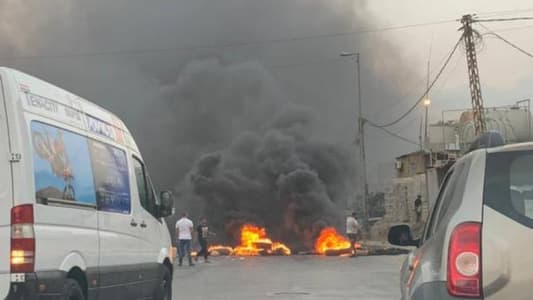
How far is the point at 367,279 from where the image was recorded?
52.3ft

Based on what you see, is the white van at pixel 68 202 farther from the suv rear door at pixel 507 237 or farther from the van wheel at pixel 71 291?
the suv rear door at pixel 507 237

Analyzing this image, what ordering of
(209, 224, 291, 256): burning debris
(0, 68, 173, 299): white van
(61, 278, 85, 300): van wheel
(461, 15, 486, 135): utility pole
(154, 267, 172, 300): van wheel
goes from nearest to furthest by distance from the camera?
(0, 68, 173, 299): white van < (61, 278, 85, 300): van wheel < (154, 267, 172, 300): van wheel < (209, 224, 291, 256): burning debris < (461, 15, 486, 135): utility pole

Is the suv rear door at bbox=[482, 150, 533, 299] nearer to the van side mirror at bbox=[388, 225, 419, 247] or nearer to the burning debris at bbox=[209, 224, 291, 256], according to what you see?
the van side mirror at bbox=[388, 225, 419, 247]

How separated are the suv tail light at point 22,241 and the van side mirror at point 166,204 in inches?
138

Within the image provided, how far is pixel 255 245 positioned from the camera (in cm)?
3438

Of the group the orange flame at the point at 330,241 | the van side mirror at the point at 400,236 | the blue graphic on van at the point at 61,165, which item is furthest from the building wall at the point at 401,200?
the van side mirror at the point at 400,236

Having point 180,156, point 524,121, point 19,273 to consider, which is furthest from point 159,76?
point 19,273

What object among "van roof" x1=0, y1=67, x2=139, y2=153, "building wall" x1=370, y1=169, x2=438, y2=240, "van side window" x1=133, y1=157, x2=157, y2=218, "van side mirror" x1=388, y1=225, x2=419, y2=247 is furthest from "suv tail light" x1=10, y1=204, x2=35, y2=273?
"building wall" x1=370, y1=169, x2=438, y2=240

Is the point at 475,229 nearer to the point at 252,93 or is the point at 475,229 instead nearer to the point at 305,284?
the point at 305,284

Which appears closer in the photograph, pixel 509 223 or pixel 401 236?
pixel 509 223

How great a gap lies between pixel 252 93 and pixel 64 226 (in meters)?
43.1

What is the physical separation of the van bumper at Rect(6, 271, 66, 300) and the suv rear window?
347 centimetres

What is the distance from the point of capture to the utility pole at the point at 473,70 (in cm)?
3488

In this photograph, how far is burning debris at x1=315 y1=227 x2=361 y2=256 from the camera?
29.0 m
